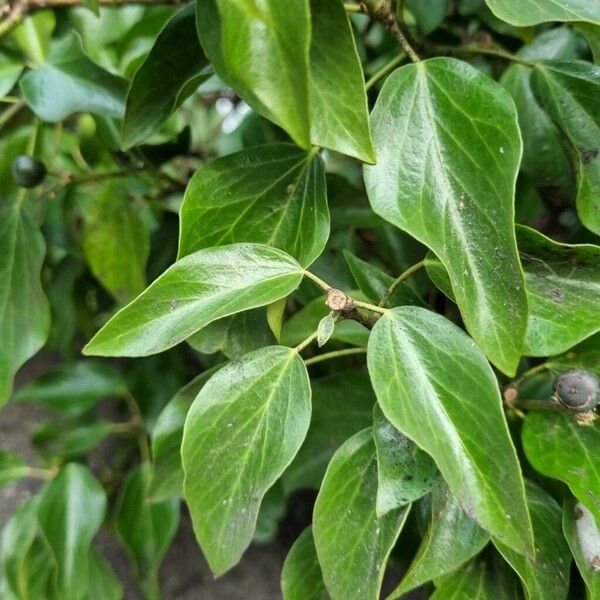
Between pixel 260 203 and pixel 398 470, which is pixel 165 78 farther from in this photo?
pixel 398 470

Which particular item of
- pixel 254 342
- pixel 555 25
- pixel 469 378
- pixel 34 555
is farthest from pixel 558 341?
pixel 34 555

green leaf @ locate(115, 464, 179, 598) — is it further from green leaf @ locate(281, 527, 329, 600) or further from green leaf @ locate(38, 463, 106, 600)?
green leaf @ locate(281, 527, 329, 600)

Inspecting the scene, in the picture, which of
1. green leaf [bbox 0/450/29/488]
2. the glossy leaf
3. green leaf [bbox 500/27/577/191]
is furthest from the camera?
green leaf [bbox 0/450/29/488]

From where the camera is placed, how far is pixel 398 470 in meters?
0.33

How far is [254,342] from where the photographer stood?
0.41 meters

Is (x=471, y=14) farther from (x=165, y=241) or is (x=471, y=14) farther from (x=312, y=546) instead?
(x=312, y=546)

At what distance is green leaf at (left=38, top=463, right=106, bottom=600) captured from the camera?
24.1 inches

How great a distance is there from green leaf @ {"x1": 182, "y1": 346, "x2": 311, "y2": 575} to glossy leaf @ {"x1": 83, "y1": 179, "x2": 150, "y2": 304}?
27 cm

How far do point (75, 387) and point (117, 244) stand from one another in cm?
28

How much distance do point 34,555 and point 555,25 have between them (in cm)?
75

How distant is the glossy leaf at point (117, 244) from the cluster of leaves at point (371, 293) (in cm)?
6

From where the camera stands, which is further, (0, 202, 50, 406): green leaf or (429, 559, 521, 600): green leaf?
(0, 202, 50, 406): green leaf

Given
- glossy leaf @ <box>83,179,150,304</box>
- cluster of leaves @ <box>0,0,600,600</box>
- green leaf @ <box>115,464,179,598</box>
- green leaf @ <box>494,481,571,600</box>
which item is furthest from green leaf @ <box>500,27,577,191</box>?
green leaf @ <box>115,464,179,598</box>

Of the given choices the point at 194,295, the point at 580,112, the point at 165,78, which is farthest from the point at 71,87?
the point at 580,112
